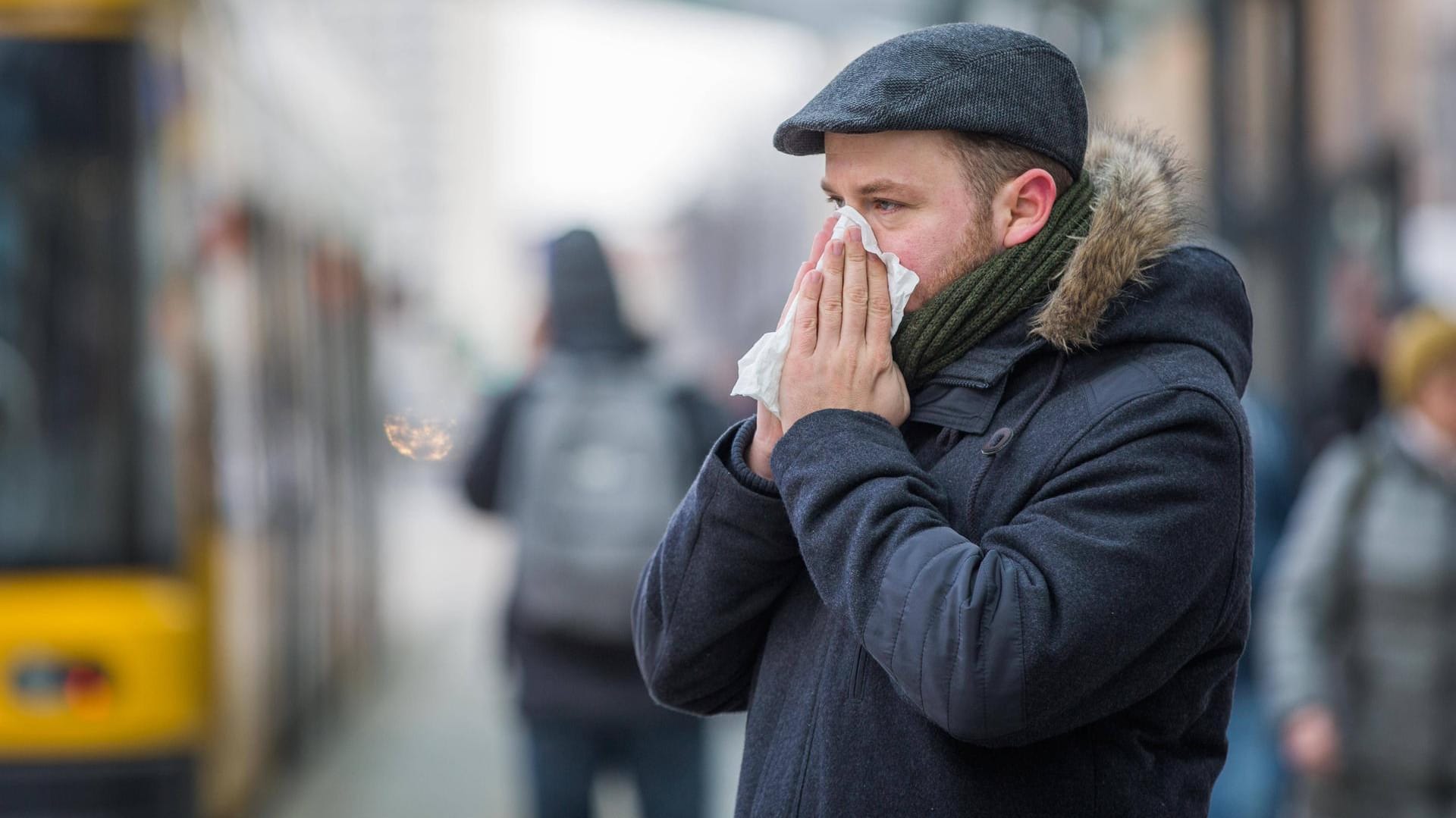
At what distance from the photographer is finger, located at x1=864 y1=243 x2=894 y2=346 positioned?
5.34 feet

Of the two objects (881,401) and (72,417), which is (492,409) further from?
(881,401)

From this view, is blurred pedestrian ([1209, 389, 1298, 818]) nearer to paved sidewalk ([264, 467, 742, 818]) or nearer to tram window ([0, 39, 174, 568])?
paved sidewalk ([264, 467, 742, 818])

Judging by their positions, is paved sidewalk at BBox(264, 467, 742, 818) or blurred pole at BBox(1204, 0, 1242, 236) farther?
blurred pole at BBox(1204, 0, 1242, 236)

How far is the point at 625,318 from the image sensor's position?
410 centimetres

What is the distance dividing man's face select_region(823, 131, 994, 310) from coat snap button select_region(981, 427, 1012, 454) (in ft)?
0.51

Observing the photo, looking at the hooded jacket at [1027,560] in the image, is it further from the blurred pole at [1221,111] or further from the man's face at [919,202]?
the blurred pole at [1221,111]

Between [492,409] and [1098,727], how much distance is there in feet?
9.00

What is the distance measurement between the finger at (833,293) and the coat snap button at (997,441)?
0.18m

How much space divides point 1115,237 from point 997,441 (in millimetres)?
229

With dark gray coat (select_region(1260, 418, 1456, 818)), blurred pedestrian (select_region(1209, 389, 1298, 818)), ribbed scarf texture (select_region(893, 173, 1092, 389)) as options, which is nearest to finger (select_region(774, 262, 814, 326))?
ribbed scarf texture (select_region(893, 173, 1092, 389))

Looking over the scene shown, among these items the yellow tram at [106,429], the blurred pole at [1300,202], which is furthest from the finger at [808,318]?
the blurred pole at [1300,202]

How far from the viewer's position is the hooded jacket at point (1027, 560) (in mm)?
1471

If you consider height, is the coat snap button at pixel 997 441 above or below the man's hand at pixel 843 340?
below

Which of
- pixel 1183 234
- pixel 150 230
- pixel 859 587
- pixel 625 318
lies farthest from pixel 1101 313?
pixel 150 230
